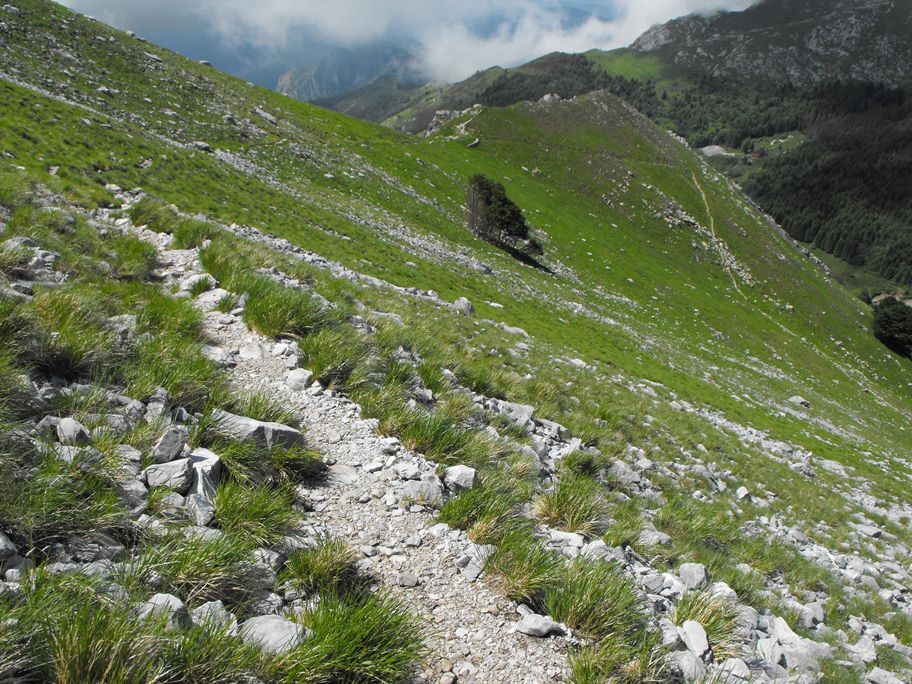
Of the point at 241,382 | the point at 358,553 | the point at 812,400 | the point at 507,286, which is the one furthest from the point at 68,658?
the point at 812,400

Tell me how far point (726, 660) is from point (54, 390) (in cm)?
744

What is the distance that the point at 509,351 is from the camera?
57.1 feet

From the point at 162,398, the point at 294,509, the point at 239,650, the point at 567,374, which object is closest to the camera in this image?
the point at 239,650

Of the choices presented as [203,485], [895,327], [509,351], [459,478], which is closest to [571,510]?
[459,478]

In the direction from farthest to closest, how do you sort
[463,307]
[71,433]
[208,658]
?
[463,307] → [71,433] → [208,658]

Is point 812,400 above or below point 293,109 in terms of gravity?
below

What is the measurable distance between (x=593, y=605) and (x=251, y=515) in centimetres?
329

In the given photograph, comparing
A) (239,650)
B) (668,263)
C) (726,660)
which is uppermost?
(668,263)

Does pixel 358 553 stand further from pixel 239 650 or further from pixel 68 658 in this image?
pixel 68 658

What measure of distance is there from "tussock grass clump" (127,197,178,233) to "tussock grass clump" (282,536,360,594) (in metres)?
12.2

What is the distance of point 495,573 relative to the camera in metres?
4.48

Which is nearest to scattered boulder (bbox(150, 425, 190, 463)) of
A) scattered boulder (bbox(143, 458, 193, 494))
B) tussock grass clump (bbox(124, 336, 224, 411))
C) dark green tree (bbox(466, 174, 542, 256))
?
scattered boulder (bbox(143, 458, 193, 494))

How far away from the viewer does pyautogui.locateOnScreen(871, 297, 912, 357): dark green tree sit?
3324 inches

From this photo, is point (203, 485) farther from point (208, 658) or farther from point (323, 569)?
point (208, 658)
